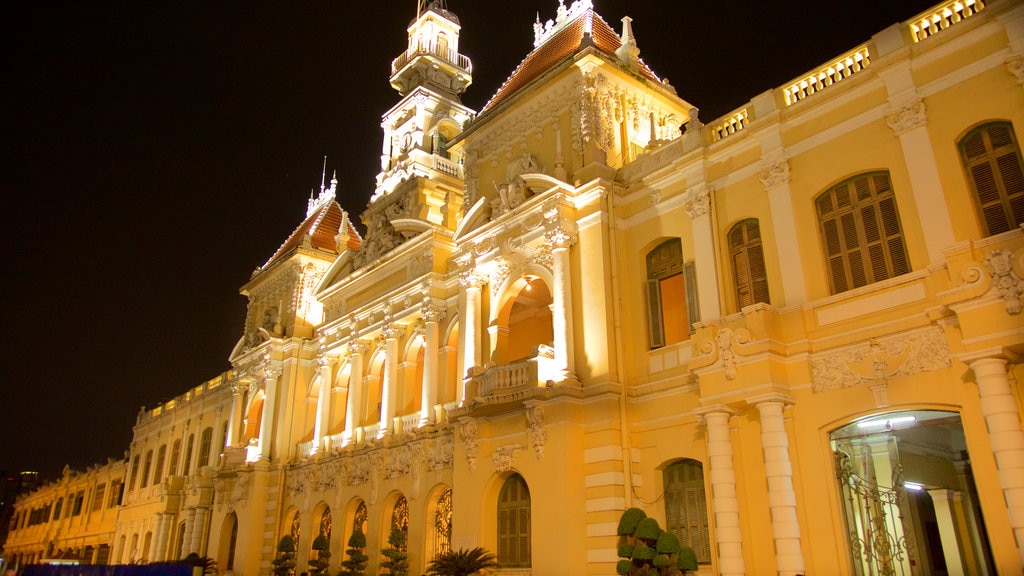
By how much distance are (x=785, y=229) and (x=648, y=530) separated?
6.78 meters

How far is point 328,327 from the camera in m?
29.9

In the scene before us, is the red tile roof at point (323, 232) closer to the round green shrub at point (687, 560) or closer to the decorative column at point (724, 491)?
the decorative column at point (724, 491)

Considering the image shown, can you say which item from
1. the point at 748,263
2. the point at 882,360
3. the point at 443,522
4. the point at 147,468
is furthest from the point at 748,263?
the point at 147,468

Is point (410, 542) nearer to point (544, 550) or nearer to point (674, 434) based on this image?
point (544, 550)

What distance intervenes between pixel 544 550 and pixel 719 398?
5359mm

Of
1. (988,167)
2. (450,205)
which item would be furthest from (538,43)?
(988,167)

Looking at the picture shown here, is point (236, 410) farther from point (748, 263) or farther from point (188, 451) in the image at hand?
point (748, 263)

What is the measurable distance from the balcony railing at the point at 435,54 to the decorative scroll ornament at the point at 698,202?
20962 mm

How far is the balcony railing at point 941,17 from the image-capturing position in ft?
48.4

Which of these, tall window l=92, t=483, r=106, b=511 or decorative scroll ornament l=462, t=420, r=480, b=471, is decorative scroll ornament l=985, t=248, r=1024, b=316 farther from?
tall window l=92, t=483, r=106, b=511

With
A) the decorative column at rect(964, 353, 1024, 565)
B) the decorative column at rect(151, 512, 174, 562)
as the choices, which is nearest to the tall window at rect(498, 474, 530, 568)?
the decorative column at rect(964, 353, 1024, 565)

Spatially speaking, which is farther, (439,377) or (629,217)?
(439,377)

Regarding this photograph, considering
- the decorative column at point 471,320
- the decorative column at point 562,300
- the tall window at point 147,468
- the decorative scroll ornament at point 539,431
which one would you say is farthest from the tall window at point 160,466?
the decorative column at point 562,300

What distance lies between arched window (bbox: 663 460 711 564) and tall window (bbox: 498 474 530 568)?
3.69 meters
